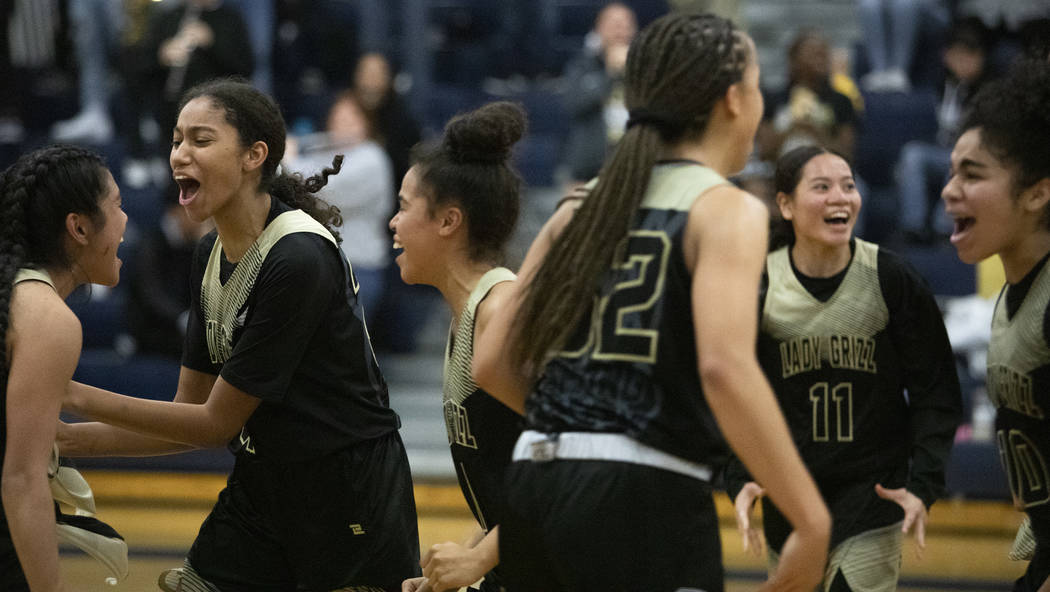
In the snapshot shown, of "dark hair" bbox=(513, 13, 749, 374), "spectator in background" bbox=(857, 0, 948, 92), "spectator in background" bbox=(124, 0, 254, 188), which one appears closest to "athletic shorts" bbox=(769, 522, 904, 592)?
"dark hair" bbox=(513, 13, 749, 374)

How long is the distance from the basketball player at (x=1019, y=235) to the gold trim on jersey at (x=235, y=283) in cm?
147

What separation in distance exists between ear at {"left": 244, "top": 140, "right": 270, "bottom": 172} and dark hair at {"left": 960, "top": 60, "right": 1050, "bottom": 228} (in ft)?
5.43

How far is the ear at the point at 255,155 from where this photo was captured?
290 centimetres

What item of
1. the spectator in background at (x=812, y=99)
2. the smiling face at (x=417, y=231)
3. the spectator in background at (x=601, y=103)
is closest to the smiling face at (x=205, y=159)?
the smiling face at (x=417, y=231)

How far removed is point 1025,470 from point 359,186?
448cm

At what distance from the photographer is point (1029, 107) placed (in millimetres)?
2592

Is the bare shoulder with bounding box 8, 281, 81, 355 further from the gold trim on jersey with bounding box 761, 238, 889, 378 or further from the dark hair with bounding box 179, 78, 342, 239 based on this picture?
the gold trim on jersey with bounding box 761, 238, 889, 378

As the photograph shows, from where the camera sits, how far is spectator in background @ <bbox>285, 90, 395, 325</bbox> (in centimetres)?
655

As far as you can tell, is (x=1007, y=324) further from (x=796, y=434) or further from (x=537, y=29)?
(x=537, y=29)

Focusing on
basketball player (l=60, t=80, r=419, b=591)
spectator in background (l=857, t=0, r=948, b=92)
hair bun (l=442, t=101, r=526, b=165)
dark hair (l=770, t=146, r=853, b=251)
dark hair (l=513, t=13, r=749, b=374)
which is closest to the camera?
dark hair (l=513, t=13, r=749, b=374)

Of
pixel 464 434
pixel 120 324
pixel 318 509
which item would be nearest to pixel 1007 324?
pixel 464 434

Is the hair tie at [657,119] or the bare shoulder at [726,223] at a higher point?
the hair tie at [657,119]

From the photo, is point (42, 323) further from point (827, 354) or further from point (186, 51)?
point (186, 51)

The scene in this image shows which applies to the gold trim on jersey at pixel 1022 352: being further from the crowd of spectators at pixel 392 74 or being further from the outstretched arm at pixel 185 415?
the crowd of spectators at pixel 392 74
